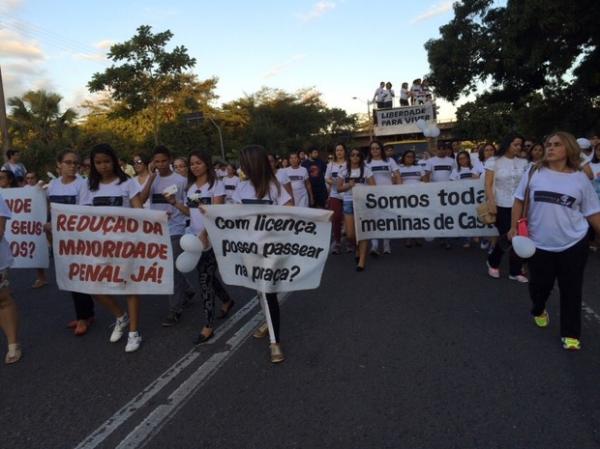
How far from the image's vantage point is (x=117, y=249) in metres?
4.67

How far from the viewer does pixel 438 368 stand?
3797 mm

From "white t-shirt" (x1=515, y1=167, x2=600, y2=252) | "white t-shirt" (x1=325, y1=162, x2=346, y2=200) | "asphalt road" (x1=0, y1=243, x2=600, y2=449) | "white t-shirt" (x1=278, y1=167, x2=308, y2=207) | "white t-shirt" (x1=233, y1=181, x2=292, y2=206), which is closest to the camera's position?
"asphalt road" (x1=0, y1=243, x2=600, y2=449)

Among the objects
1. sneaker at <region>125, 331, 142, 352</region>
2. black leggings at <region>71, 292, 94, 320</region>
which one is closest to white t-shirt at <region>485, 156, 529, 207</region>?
sneaker at <region>125, 331, 142, 352</region>

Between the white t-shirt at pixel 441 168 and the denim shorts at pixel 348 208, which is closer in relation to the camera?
the denim shorts at pixel 348 208

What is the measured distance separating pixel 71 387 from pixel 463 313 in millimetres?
3615

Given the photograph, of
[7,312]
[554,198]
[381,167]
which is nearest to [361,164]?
[381,167]

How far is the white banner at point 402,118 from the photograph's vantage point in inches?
575

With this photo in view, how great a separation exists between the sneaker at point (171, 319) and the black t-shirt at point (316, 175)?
6.11 metres

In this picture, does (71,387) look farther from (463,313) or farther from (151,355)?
(463,313)

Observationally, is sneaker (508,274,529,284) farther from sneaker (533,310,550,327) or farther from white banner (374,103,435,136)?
white banner (374,103,435,136)

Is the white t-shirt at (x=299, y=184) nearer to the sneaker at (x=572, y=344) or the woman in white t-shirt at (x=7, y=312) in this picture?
the woman in white t-shirt at (x=7, y=312)

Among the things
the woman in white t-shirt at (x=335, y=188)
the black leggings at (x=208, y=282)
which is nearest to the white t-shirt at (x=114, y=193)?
the black leggings at (x=208, y=282)

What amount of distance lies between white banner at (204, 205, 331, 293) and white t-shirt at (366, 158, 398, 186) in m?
4.02

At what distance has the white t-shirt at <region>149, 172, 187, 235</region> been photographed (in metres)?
5.33
